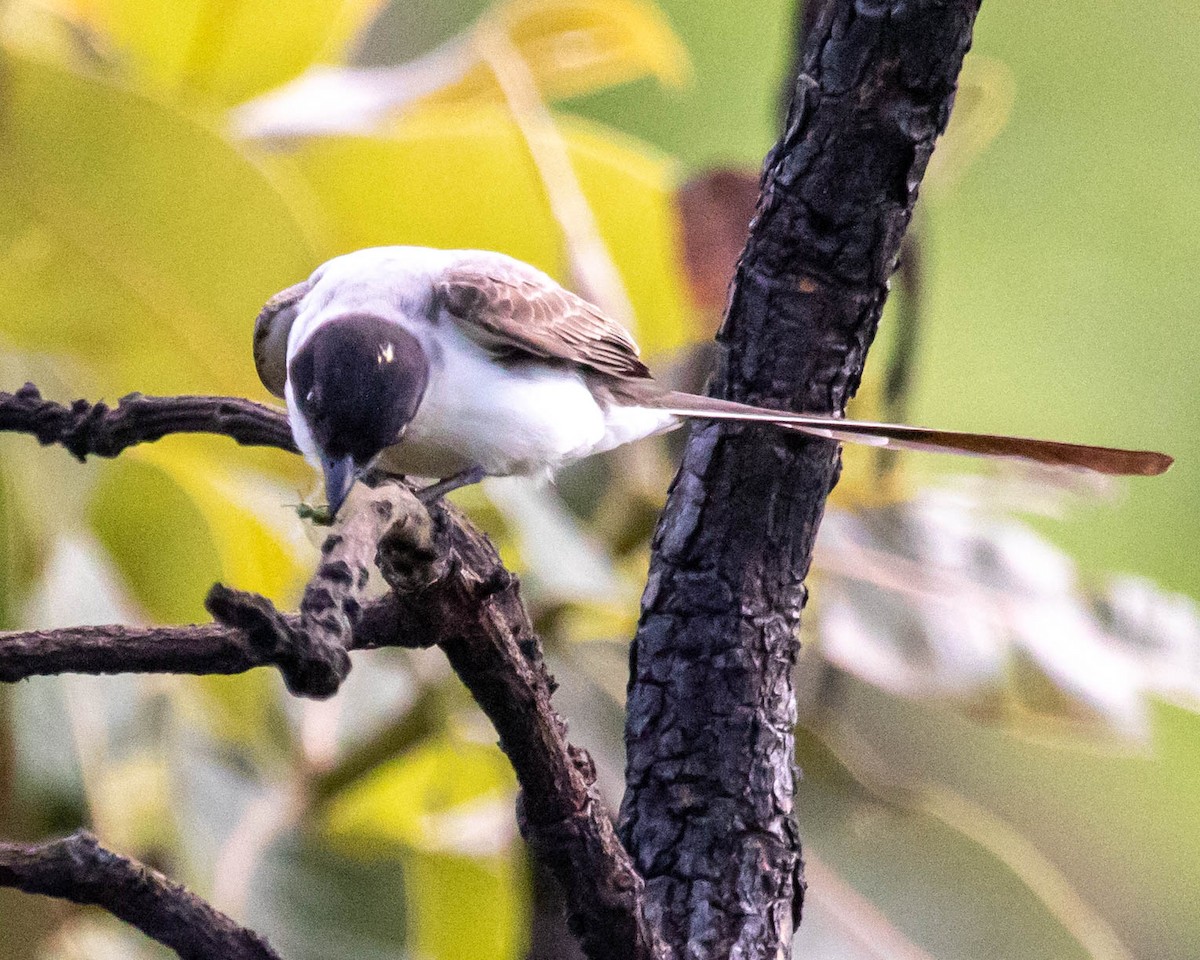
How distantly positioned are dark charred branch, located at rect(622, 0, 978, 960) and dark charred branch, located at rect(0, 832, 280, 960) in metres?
0.22

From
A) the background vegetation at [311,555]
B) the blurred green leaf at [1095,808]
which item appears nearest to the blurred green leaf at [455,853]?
the background vegetation at [311,555]

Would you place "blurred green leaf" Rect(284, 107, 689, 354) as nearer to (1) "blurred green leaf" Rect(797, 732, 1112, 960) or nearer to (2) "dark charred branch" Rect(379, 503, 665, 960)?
(1) "blurred green leaf" Rect(797, 732, 1112, 960)

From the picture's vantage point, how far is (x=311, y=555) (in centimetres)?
99

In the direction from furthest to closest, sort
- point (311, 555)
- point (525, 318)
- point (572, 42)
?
point (572, 42)
point (311, 555)
point (525, 318)

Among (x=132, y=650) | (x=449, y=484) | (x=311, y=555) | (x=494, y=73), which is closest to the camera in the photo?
(x=132, y=650)

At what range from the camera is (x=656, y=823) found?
72 cm

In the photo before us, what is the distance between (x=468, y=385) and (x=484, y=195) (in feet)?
2.60

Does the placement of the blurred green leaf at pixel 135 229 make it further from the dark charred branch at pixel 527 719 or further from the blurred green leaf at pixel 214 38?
the dark charred branch at pixel 527 719

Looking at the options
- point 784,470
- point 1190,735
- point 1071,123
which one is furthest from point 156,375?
point 1190,735

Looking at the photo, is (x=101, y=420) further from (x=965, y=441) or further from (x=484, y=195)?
(x=484, y=195)

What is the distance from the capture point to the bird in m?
0.69

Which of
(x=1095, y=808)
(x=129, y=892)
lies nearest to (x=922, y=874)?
(x=129, y=892)

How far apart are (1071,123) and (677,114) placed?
79 centimetres

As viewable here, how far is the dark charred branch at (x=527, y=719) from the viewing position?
1.83 ft
